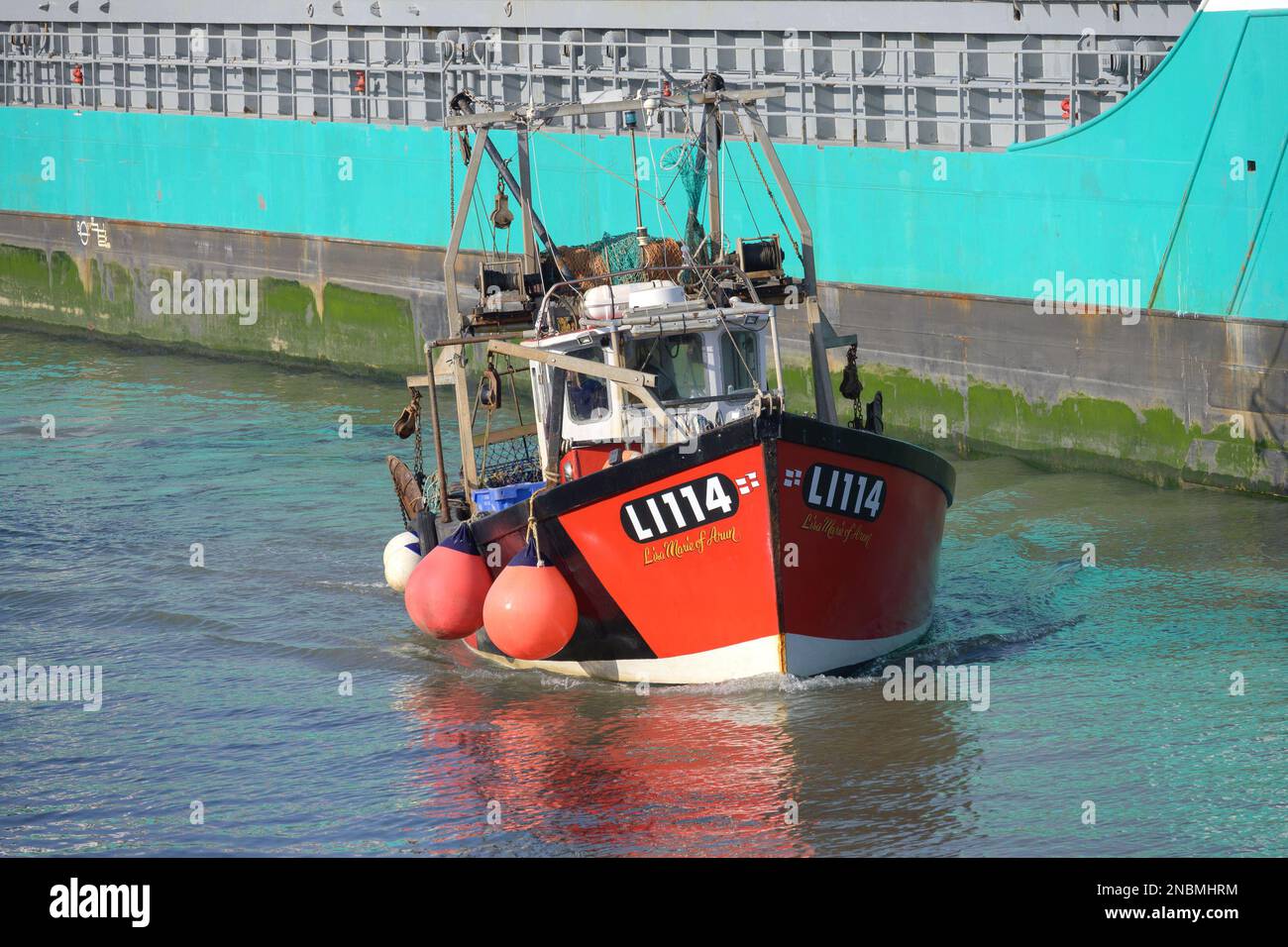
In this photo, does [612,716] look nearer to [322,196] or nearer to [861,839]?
[861,839]

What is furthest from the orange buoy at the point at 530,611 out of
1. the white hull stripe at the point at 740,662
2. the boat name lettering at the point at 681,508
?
the white hull stripe at the point at 740,662

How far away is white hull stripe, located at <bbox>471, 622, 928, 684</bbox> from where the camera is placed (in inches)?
494

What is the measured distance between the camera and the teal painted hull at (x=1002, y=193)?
1766 centimetres

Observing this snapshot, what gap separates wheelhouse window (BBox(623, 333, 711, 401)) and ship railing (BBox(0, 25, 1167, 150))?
15.0 ft

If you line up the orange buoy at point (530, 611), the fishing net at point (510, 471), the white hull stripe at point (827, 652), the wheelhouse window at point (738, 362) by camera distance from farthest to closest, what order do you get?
the fishing net at point (510, 471)
the wheelhouse window at point (738, 362)
the white hull stripe at point (827, 652)
the orange buoy at point (530, 611)

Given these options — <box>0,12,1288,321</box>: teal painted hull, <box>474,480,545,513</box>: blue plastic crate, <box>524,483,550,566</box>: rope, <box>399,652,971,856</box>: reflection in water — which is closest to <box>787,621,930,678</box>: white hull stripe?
<box>399,652,971,856</box>: reflection in water

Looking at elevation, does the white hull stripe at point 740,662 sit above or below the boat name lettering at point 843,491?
below

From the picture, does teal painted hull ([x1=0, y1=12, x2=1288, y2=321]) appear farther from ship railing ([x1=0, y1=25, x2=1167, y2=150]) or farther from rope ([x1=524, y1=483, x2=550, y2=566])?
rope ([x1=524, y1=483, x2=550, y2=566])

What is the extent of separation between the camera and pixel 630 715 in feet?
41.6

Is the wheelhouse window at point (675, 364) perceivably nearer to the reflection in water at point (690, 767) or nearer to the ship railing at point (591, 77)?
the reflection in water at point (690, 767)

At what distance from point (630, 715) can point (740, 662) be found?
86 cm

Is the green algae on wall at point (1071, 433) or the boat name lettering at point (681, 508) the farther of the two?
the green algae on wall at point (1071, 433)

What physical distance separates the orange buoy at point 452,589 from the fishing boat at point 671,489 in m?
0.02

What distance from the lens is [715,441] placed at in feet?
39.1
